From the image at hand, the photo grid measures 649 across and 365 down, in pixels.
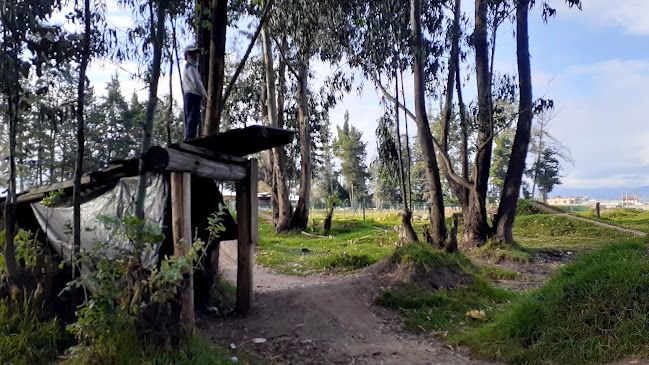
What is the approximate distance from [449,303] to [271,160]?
15.5 metres

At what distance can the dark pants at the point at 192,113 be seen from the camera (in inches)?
279

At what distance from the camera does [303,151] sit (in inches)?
817

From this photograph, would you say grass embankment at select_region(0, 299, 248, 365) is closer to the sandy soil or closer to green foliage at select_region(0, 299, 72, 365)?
green foliage at select_region(0, 299, 72, 365)

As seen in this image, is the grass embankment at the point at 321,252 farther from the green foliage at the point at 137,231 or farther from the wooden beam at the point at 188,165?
the green foliage at the point at 137,231

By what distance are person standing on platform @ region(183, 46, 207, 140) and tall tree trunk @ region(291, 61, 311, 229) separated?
42.3ft

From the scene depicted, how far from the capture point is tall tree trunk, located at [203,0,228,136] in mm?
7977

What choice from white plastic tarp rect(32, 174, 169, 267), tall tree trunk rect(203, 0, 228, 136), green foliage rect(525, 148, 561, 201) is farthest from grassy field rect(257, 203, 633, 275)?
green foliage rect(525, 148, 561, 201)

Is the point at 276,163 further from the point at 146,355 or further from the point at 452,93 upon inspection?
the point at 146,355

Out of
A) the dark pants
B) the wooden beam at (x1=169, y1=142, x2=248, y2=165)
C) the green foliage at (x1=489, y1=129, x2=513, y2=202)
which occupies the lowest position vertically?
the wooden beam at (x1=169, y1=142, x2=248, y2=165)

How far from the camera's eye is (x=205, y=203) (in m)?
6.93

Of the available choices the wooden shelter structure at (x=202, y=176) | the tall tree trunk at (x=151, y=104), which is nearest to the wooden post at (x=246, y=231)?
the wooden shelter structure at (x=202, y=176)

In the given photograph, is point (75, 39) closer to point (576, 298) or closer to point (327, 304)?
point (327, 304)

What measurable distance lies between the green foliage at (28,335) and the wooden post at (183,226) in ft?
4.99

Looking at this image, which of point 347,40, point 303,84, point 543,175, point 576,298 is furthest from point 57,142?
point 543,175
